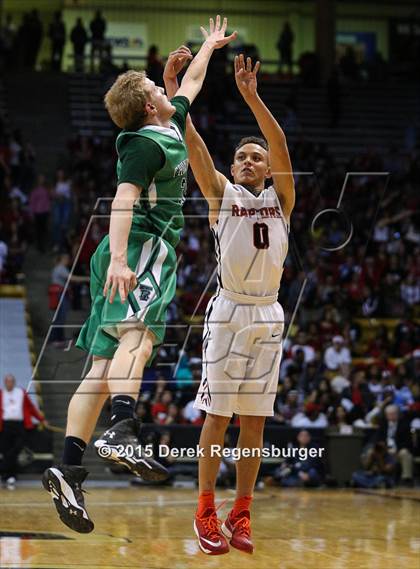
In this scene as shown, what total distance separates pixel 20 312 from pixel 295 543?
12.7 m

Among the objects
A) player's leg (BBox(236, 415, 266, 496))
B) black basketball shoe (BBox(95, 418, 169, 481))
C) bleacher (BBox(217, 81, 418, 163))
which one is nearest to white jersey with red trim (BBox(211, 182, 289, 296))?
player's leg (BBox(236, 415, 266, 496))

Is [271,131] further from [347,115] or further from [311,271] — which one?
[347,115]

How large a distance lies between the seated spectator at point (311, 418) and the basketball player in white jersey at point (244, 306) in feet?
32.6

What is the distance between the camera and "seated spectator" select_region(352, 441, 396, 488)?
56.5 ft

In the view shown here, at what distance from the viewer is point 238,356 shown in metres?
7.58

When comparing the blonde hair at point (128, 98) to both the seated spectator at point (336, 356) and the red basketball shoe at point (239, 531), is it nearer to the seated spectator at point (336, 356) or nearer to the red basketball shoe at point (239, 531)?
the red basketball shoe at point (239, 531)

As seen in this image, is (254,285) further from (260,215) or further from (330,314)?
(330,314)

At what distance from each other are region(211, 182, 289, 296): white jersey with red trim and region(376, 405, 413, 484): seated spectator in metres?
10.4

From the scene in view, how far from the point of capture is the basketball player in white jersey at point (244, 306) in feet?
24.6

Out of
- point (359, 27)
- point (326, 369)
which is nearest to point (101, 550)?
point (326, 369)

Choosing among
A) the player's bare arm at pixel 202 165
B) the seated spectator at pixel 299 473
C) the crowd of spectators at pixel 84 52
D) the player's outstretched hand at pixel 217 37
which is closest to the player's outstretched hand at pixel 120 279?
the player's bare arm at pixel 202 165

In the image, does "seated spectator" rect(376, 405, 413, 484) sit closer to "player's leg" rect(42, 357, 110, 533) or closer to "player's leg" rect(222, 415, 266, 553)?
"player's leg" rect(222, 415, 266, 553)

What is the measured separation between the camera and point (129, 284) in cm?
596

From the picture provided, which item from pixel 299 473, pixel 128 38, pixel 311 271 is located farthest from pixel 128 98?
pixel 128 38
